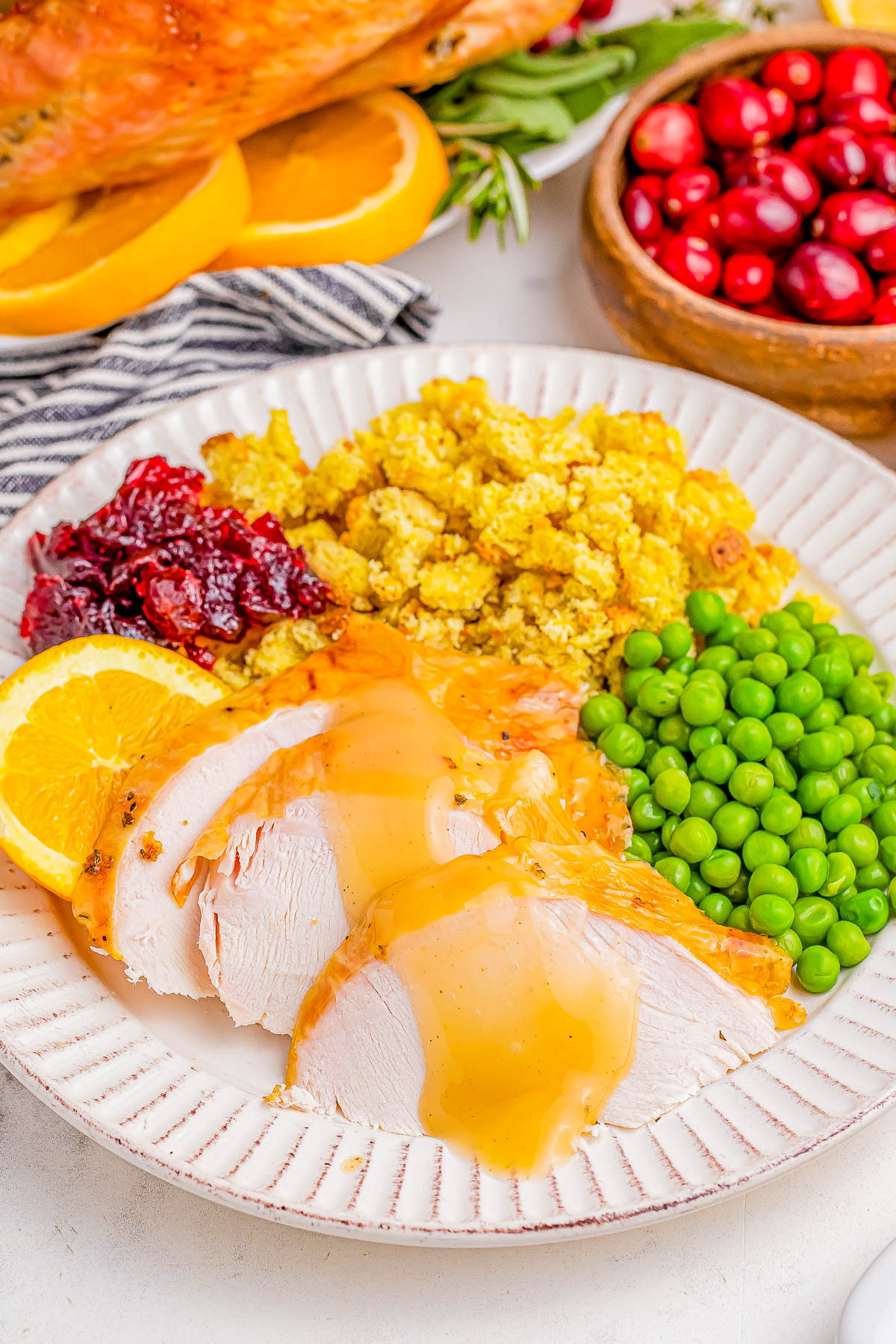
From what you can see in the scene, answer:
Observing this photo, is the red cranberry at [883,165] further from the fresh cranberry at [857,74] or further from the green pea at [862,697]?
the green pea at [862,697]

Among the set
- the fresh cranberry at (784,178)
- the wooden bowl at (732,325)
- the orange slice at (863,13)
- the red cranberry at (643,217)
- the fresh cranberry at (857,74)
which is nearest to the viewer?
the wooden bowl at (732,325)

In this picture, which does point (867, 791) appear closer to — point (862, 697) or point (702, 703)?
point (862, 697)

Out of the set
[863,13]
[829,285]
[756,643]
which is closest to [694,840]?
[756,643]

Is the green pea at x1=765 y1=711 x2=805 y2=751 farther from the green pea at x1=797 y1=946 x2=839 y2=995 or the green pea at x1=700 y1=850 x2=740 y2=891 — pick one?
the green pea at x1=797 y1=946 x2=839 y2=995

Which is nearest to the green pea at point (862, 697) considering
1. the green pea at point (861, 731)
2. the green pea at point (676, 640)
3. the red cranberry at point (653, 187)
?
the green pea at point (861, 731)

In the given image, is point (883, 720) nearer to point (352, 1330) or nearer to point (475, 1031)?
point (475, 1031)
